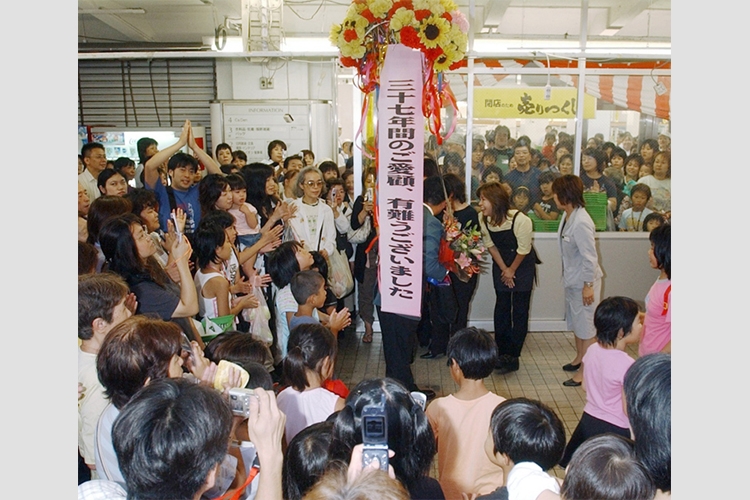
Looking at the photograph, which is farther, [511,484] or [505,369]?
[505,369]

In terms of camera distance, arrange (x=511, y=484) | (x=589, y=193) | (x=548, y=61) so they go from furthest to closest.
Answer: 1. (x=589, y=193)
2. (x=548, y=61)
3. (x=511, y=484)

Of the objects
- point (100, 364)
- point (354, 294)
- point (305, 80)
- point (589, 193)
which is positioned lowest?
point (354, 294)

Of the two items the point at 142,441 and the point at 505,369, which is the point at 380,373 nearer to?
the point at 505,369

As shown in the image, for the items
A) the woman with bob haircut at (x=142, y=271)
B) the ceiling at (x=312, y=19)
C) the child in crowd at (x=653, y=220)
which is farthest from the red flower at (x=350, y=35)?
the ceiling at (x=312, y=19)

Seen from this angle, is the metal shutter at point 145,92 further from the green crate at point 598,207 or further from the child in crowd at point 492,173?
the green crate at point 598,207

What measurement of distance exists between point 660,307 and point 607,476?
1821mm

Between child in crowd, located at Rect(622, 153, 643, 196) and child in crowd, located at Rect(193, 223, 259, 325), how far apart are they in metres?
3.64

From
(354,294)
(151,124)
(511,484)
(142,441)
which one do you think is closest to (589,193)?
(354,294)

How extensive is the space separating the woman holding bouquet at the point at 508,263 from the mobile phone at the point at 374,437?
3.19 meters

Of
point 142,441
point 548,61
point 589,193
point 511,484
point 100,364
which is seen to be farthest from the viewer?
point 589,193

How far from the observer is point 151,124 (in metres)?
10.2

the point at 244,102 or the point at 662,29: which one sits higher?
the point at 662,29

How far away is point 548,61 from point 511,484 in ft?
13.7

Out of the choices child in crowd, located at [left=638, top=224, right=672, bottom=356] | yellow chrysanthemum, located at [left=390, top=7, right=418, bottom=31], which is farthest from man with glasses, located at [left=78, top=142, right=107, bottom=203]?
child in crowd, located at [left=638, top=224, right=672, bottom=356]
